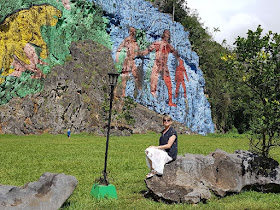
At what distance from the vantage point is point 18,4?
3572 centimetres

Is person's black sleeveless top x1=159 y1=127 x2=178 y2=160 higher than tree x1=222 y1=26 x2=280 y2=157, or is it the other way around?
tree x1=222 y1=26 x2=280 y2=157

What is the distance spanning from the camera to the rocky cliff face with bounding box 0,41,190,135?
106 feet

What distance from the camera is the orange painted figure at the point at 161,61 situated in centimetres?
4466

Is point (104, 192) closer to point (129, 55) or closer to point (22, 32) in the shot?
point (22, 32)

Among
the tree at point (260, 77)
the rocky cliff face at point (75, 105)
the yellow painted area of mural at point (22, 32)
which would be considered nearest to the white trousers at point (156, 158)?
the tree at point (260, 77)

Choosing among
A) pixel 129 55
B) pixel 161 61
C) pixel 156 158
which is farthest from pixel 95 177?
pixel 161 61

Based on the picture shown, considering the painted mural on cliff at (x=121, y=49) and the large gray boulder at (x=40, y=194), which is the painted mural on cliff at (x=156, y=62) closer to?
the painted mural on cliff at (x=121, y=49)

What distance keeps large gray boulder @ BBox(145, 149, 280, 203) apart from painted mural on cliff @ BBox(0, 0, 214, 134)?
91.4ft

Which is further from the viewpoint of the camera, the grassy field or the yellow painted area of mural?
the yellow painted area of mural

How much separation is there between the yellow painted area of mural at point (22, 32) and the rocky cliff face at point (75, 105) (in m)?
3.27

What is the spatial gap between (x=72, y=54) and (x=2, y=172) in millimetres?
28285

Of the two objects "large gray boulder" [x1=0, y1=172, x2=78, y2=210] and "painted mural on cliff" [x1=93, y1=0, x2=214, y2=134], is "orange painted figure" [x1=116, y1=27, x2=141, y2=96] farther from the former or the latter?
"large gray boulder" [x1=0, y1=172, x2=78, y2=210]

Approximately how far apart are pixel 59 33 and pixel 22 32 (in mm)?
4559

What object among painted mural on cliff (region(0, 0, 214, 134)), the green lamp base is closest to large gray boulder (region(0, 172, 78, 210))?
the green lamp base
